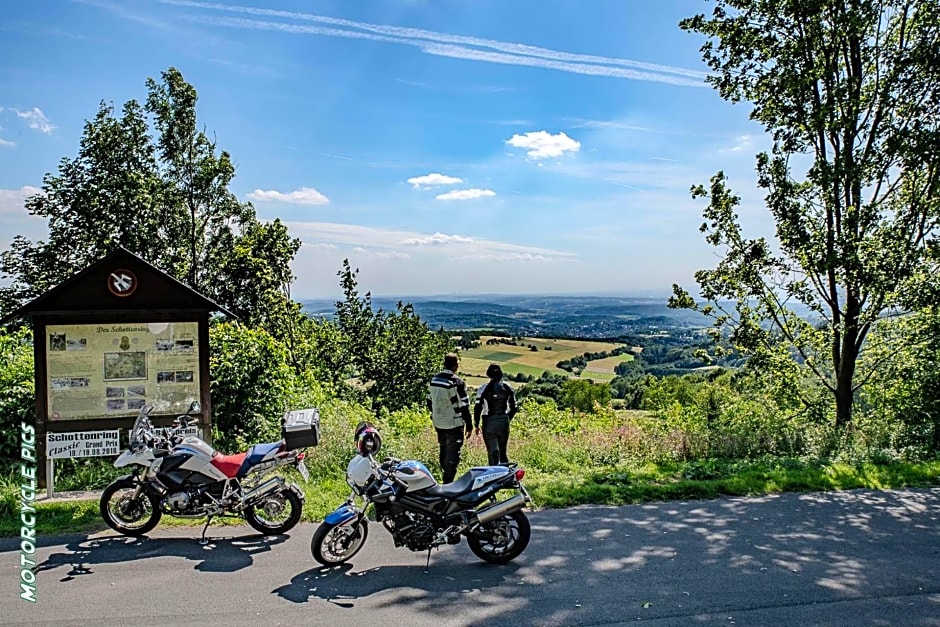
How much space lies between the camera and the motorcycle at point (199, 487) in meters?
A: 6.12

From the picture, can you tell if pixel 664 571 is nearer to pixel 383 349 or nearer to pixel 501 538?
pixel 501 538

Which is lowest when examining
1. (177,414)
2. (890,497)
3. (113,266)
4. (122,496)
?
(890,497)

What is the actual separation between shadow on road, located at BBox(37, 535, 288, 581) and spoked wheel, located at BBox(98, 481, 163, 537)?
0.36 feet

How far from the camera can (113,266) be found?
7402 mm

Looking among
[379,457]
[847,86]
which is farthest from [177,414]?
[847,86]

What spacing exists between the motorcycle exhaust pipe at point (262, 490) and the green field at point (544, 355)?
33.6 metres

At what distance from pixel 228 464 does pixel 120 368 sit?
239 centimetres

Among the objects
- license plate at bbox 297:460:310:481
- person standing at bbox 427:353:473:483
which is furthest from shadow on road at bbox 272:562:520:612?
person standing at bbox 427:353:473:483

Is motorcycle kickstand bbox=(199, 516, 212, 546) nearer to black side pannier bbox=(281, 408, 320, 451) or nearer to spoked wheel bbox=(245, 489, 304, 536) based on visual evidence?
spoked wheel bbox=(245, 489, 304, 536)

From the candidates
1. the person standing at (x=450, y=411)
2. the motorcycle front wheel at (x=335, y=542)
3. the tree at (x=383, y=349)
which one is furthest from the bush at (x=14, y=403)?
the tree at (x=383, y=349)

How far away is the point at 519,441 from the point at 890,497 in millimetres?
4750

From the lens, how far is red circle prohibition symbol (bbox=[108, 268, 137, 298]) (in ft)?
24.3

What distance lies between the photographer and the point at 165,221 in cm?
2377

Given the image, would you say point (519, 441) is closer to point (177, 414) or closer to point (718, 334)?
point (177, 414)
